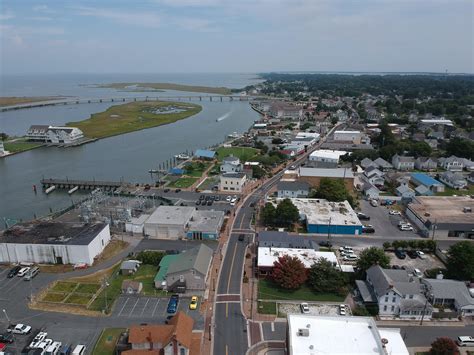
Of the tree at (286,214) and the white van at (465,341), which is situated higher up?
the tree at (286,214)

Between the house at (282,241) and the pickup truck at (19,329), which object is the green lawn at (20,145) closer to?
the pickup truck at (19,329)

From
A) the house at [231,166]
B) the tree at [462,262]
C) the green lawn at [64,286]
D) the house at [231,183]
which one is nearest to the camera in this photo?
the green lawn at [64,286]

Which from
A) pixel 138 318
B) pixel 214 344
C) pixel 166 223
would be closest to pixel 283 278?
pixel 214 344

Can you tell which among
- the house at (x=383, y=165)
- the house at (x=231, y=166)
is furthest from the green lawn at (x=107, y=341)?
the house at (x=383, y=165)

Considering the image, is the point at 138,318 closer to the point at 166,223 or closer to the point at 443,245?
the point at 166,223

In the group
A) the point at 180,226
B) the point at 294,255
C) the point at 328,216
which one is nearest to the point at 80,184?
the point at 180,226

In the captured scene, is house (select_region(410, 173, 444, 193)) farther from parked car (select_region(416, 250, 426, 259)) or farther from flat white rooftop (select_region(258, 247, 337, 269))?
flat white rooftop (select_region(258, 247, 337, 269))
